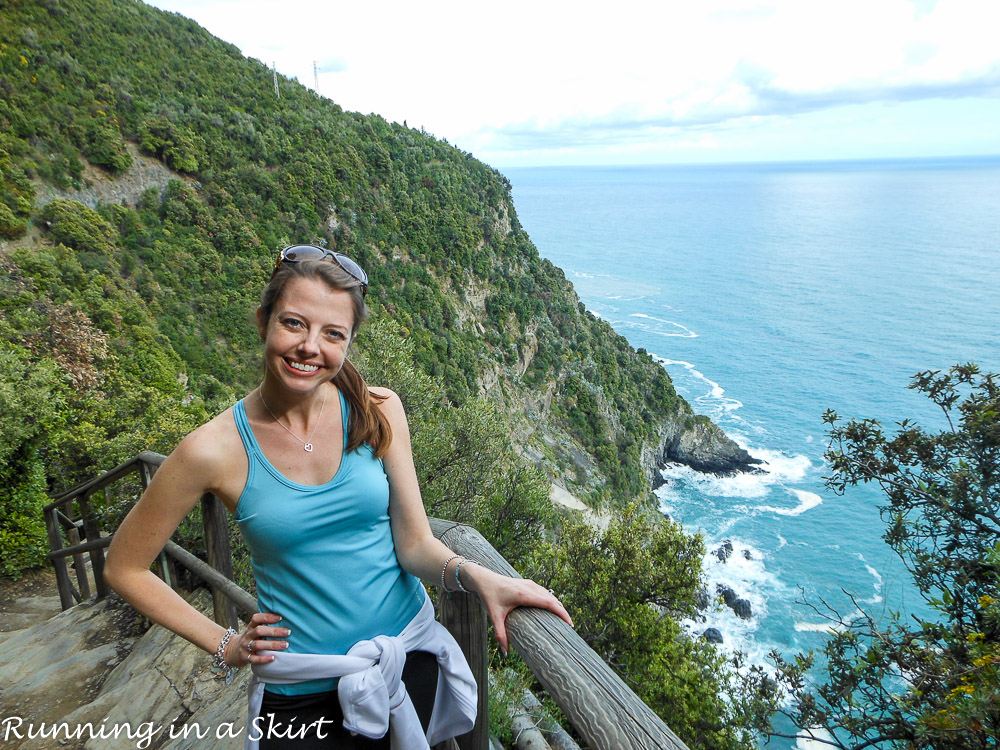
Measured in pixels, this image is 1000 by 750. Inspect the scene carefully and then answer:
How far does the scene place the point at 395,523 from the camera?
206 centimetres

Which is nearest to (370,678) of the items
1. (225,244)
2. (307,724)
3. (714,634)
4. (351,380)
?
(307,724)

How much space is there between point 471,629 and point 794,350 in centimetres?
7267

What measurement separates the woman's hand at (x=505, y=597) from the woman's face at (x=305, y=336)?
0.82 metres

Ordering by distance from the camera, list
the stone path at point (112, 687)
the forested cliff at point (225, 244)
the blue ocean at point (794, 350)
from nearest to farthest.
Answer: the stone path at point (112, 687)
the forested cliff at point (225, 244)
the blue ocean at point (794, 350)

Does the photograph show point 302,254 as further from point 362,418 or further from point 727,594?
point 727,594

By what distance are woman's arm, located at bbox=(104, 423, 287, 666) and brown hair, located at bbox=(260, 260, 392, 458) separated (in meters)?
0.44

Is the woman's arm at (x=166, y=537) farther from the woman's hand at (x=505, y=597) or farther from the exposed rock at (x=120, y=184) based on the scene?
the exposed rock at (x=120, y=184)

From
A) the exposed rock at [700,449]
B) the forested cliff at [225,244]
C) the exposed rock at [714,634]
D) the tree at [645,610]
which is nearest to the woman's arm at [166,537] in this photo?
the tree at [645,610]

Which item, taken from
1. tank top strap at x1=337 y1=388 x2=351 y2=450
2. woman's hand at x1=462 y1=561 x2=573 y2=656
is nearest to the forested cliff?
tank top strap at x1=337 y1=388 x2=351 y2=450

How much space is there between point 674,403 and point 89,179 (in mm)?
42627

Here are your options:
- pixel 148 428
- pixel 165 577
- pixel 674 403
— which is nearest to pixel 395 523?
pixel 165 577

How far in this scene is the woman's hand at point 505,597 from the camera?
5.82ft

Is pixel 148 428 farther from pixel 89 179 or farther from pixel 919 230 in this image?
pixel 919 230

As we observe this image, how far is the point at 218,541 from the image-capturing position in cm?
360
